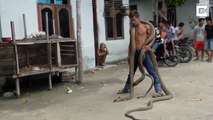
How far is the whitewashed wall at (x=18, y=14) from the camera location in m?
10.2

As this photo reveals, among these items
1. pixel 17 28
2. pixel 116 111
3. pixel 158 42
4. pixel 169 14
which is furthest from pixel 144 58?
pixel 169 14

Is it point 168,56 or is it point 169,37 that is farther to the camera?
point 169,37

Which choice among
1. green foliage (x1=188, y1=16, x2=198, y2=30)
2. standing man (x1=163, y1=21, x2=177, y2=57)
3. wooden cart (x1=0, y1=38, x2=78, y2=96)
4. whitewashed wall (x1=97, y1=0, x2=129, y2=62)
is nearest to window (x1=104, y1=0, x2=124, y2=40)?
whitewashed wall (x1=97, y1=0, x2=129, y2=62)

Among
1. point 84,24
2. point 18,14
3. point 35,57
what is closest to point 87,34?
point 84,24

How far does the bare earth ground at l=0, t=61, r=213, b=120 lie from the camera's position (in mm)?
7172

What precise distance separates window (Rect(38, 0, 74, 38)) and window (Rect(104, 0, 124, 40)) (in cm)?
247

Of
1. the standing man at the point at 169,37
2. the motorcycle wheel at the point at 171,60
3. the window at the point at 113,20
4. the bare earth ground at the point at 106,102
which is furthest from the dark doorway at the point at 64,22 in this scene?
the motorcycle wheel at the point at 171,60

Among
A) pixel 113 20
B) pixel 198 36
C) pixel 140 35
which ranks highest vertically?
pixel 113 20

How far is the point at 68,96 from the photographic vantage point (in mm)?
9219

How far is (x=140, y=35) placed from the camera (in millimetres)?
8594

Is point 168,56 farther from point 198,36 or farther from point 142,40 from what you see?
point 142,40

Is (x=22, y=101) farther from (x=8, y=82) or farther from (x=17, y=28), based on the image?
(x=17, y=28)

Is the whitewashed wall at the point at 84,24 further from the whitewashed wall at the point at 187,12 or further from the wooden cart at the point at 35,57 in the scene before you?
→ the whitewashed wall at the point at 187,12

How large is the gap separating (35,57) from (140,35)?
2.93m
